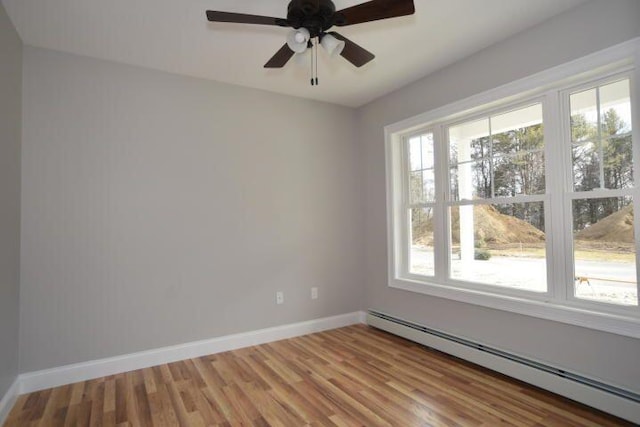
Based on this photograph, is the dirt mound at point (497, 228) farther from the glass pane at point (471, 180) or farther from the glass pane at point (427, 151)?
the glass pane at point (427, 151)

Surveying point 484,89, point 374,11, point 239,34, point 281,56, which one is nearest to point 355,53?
point 374,11

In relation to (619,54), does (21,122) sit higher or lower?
lower

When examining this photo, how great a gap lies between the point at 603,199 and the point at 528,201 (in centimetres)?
47

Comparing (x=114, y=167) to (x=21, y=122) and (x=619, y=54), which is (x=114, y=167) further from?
(x=619, y=54)

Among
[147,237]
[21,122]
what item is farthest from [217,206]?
[21,122]

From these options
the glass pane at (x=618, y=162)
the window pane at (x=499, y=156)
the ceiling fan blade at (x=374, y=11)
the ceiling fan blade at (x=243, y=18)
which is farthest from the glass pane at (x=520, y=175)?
the ceiling fan blade at (x=243, y=18)

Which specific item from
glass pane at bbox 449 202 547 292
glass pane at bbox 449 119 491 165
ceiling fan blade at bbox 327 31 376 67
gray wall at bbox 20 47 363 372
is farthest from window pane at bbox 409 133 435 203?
ceiling fan blade at bbox 327 31 376 67

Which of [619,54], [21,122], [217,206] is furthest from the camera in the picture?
[217,206]

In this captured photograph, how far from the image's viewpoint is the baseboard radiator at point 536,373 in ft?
6.73

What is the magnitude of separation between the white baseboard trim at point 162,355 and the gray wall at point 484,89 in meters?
0.86

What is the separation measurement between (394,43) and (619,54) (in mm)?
1501

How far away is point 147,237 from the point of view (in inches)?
120

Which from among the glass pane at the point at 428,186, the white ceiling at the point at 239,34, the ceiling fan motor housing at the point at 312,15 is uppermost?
the white ceiling at the point at 239,34

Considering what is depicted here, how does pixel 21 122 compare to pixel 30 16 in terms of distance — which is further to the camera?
pixel 21 122
